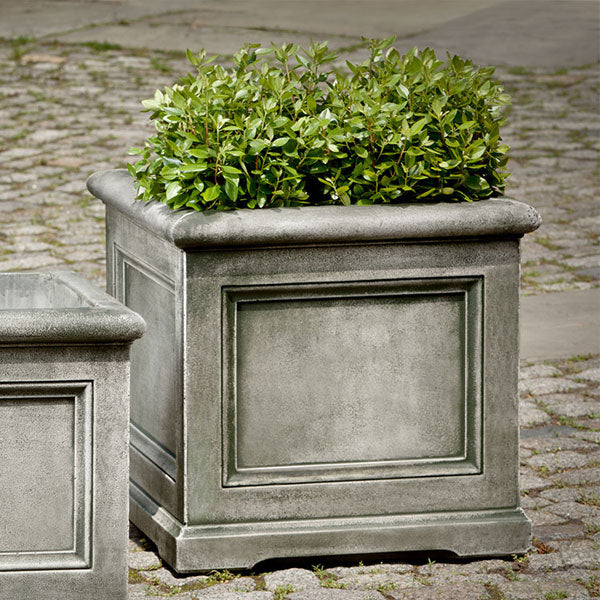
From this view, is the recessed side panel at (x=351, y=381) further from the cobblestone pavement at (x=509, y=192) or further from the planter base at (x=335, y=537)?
the cobblestone pavement at (x=509, y=192)

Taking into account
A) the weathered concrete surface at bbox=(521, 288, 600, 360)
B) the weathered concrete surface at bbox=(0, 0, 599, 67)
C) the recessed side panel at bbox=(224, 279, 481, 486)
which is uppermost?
the weathered concrete surface at bbox=(0, 0, 599, 67)

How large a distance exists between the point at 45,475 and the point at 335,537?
922 mm

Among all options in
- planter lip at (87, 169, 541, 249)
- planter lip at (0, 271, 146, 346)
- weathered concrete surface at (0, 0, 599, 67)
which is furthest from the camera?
weathered concrete surface at (0, 0, 599, 67)

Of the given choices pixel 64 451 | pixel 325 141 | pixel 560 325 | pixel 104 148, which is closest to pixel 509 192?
pixel 560 325

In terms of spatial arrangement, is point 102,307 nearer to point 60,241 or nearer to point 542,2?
point 60,241

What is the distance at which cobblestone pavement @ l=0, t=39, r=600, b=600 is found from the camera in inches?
149

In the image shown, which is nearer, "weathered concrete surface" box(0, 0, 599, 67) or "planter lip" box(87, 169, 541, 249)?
"planter lip" box(87, 169, 541, 249)

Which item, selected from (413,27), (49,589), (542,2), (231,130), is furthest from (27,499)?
(542,2)

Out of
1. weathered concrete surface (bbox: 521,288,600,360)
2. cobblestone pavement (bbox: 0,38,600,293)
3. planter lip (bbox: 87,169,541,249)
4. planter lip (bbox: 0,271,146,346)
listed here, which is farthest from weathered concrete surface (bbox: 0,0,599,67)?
planter lip (bbox: 0,271,146,346)

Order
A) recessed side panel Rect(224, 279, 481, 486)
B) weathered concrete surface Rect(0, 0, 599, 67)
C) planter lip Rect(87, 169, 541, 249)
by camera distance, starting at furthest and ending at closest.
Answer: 1. weathered concrete surface Rect(0, 0, 599, 67)
2. recessed side panel Rect(224, 279, 481, 486)
3. planter lip Rect(87, 169, 541, 249)

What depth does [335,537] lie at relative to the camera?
384 centimetres

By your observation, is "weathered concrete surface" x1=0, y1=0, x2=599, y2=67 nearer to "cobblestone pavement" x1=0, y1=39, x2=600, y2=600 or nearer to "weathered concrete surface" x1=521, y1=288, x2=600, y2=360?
"cobblestone pavement" x1=0, y1=39, x2=600, y2=600

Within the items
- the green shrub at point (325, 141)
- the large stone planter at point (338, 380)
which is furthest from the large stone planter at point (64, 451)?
the green shrub at point (325, 141)

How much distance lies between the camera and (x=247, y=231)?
11.9 feet
